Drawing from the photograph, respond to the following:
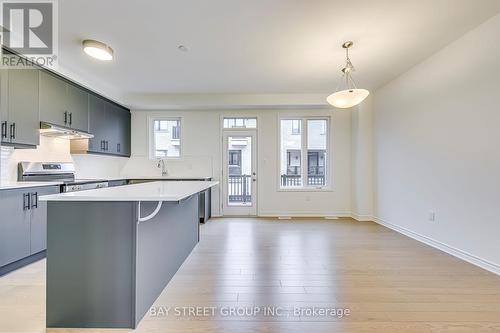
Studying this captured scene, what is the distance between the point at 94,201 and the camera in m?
1.58

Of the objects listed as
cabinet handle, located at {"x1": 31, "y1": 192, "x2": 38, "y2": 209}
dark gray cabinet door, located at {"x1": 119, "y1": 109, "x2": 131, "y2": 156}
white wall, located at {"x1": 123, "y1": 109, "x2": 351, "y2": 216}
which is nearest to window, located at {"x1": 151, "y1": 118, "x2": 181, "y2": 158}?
white wall, located at {"x1": 123, "y1": 109, "x2": 351, "y2": 216}

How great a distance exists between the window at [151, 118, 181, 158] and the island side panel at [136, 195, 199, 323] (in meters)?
3.00

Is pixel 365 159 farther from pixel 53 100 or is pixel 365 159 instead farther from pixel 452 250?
pixel 53 100

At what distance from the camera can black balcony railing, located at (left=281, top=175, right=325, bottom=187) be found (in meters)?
5.49

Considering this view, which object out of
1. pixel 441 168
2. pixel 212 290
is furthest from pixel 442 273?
pixel 212 290

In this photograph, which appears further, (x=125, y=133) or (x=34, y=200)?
A: (x=125, y=133)

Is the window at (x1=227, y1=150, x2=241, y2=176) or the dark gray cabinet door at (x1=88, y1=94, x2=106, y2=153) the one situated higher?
the dark gray cabinet door at (x1=88, y1=94, x2=106, y2=153)

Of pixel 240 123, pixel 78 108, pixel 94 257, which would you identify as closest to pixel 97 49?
pixel 78 108

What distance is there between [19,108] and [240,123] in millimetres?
3654

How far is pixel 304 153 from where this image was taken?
5.45 metres

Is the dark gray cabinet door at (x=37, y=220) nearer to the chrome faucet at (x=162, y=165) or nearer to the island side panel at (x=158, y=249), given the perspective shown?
the island side panel at (x=158, y=249)

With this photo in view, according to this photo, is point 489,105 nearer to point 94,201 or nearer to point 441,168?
point 441,168

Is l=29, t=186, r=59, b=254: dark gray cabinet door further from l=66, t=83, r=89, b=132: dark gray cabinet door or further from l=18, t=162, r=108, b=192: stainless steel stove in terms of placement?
l=66, t=83, r=89, b=132: dark gray cabinet door

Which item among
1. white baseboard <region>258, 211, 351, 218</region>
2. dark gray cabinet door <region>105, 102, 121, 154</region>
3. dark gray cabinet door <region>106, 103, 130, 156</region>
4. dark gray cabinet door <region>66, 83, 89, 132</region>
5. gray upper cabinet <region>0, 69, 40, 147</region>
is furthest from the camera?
white baseboard <region>258, 211, 351, 218</region>
